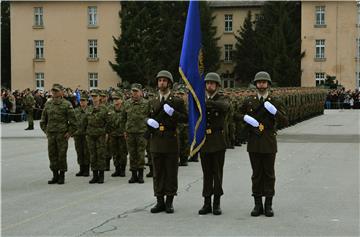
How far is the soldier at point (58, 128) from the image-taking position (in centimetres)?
1318

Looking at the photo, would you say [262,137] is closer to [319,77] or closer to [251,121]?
[251,121]

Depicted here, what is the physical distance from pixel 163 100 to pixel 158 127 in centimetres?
41

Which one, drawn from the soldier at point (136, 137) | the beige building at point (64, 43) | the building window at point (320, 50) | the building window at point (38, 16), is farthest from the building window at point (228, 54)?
the soldier at point (136, 137)

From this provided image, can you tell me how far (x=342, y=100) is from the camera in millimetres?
56000

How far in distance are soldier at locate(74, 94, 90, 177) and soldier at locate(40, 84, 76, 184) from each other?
76cm

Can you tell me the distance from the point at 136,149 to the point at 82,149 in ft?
Answer: 6.51

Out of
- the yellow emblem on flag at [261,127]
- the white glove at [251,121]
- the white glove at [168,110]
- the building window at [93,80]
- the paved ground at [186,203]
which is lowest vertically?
the paved ground at [186,203]

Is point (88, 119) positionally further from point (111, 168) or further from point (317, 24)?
point (317, 24)

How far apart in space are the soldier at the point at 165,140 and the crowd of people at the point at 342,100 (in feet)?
154

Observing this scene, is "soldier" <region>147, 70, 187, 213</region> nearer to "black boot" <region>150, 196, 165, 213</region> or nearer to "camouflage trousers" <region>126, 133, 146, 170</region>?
"black boot" <region>150, 196, 165, 213</region>

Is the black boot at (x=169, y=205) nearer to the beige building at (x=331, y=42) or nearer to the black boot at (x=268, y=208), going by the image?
the black boot at (x=268, y=208)

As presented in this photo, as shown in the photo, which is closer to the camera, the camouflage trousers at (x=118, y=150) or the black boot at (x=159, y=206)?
the black boot at (x=159, y=206)

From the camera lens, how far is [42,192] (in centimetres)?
1224

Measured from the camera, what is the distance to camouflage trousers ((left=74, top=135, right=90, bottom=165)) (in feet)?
47.7
